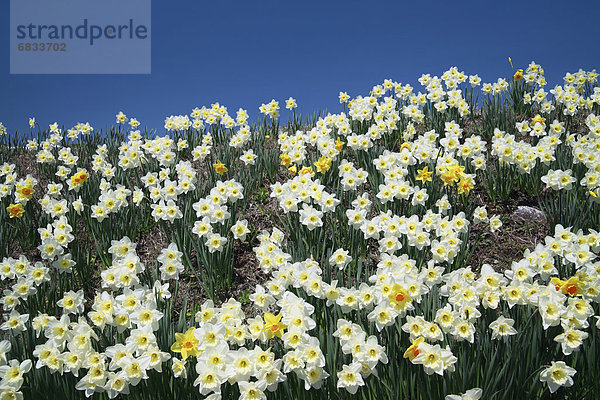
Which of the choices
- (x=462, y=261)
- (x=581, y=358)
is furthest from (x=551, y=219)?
(x=581, y=358)

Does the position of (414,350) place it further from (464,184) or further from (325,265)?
(464,184)

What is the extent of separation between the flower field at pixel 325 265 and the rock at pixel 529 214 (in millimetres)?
20

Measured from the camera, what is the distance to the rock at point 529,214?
4926 mm

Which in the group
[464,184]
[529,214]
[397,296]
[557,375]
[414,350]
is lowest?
[557,375]

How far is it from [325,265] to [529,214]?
9.45ft

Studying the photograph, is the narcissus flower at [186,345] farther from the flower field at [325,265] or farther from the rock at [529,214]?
the rock at [529,214]

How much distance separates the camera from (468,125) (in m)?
6.96

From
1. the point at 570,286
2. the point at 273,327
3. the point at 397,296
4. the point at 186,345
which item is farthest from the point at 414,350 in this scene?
the point at 186,345

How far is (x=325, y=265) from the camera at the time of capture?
11.2 feet

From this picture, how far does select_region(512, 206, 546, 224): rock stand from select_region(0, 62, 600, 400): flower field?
20mm

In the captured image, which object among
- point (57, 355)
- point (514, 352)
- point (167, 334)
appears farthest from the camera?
point (167, 334)

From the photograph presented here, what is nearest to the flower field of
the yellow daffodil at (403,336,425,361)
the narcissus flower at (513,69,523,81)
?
the yellow daffodil at (403,336,425,361)

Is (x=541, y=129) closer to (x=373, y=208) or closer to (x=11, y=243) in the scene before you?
(x=373, y=208)

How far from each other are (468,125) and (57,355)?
20.7 ft
